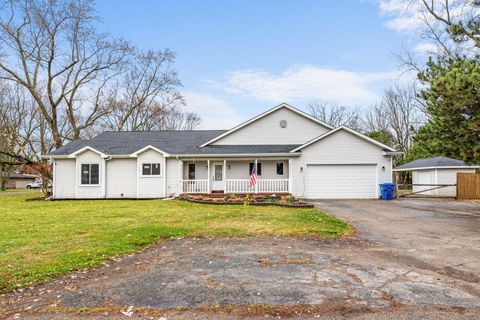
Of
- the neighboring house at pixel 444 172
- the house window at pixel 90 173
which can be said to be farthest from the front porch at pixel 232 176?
the neighboring house at pixel 444 172

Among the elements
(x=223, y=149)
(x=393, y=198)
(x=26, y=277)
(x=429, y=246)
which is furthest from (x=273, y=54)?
(x=26, y=277)

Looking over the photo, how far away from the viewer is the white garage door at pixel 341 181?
18.7 meters

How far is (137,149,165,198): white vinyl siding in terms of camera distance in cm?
1975

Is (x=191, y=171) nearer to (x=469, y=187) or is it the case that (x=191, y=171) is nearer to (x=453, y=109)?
(x=453, y=109)

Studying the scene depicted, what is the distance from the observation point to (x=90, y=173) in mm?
19781

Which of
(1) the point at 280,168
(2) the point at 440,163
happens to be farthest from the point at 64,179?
(2) the point at 440,163

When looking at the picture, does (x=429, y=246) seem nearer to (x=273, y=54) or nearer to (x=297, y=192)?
(x=297, y=192)

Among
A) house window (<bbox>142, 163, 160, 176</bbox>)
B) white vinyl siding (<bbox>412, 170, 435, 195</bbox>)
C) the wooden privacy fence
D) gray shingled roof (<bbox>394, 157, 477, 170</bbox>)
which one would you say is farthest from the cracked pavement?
white vinyl siding (<bbox>412, 170, 435, 195</bbox>)

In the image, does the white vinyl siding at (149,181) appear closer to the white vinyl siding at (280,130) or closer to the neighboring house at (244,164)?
the neighboring house at (244,164)

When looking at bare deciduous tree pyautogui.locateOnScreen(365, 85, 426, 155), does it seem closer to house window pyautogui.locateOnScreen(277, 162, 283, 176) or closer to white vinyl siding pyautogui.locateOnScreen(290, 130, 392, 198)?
white vinyl siding pyautogui.locateOnScreen(290, 130, 392, 198)

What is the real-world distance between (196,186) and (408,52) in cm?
1755

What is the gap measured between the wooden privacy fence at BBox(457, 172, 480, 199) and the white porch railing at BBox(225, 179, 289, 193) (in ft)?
37.1

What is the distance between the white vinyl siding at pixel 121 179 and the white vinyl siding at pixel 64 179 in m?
2.35

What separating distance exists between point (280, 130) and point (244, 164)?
3332mm
